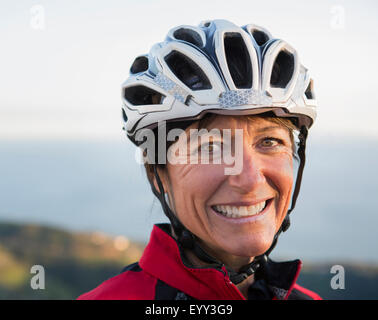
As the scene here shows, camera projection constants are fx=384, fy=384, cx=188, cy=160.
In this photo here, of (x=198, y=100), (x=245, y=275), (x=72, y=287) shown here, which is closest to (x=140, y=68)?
(x=198, y=100)

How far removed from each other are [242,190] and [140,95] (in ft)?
3.73

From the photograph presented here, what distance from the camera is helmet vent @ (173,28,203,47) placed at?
9.49 ft

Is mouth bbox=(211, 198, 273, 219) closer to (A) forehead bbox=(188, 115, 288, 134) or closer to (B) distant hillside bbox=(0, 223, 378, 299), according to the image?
(A) forehead bbox=(188, 115, 288, 134)

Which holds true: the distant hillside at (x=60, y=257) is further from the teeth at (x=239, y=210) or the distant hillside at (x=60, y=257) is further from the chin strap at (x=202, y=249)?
the teeth at (x=239, y=210)

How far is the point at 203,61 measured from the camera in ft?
8.69

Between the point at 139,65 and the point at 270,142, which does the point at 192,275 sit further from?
the point at 139,65

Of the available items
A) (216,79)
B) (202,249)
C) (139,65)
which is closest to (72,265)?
(139,65)

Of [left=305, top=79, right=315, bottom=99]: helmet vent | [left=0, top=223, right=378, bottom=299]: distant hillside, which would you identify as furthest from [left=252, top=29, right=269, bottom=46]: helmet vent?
[left=0, top=223, right=378, bottom=299]: distant hillside

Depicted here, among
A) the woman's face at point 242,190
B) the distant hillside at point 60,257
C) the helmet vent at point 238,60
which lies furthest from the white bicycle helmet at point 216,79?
the distant hillside at point 60,257

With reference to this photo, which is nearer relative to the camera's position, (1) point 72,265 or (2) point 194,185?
(2) point 194,185

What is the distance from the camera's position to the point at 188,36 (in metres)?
2.96

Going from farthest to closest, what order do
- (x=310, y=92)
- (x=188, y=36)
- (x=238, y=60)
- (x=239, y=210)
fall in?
1. (x=310, y=92)
2. (x=188, y=36)
3. (x=238, y=60)
4. (x=239, y=210)

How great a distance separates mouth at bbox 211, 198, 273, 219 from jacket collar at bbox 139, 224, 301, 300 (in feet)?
1.20
